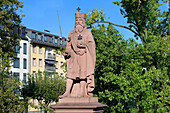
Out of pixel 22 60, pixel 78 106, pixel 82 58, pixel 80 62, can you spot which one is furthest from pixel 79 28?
pixel 22 60

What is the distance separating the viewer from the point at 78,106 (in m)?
8.52

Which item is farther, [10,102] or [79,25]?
[10,102]

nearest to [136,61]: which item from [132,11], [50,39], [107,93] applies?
[107,93]

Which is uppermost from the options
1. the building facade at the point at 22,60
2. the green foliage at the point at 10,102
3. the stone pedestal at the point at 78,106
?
the building facade at the point at 22,60

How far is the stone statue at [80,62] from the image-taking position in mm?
9250

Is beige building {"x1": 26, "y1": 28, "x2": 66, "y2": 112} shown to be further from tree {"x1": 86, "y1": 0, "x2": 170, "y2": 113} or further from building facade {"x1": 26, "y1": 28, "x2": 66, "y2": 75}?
tree {"x1": 86, "y1": 0, "x2": 170, "y2": 113}

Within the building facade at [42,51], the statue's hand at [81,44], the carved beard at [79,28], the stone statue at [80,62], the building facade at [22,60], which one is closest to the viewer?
the stone statue at [80,62]

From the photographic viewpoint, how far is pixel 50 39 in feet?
204

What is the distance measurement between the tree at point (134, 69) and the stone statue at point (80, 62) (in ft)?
29.4

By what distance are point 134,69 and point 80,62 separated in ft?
33.7

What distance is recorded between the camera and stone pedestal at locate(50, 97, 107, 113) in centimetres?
850

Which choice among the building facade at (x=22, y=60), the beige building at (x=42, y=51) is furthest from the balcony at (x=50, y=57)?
the building facade at (x=22, y=60)

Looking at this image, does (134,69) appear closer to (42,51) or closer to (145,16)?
→ (145,16)

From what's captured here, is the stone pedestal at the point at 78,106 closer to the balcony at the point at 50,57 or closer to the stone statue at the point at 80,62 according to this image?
the stone statue at the point at 80,62
